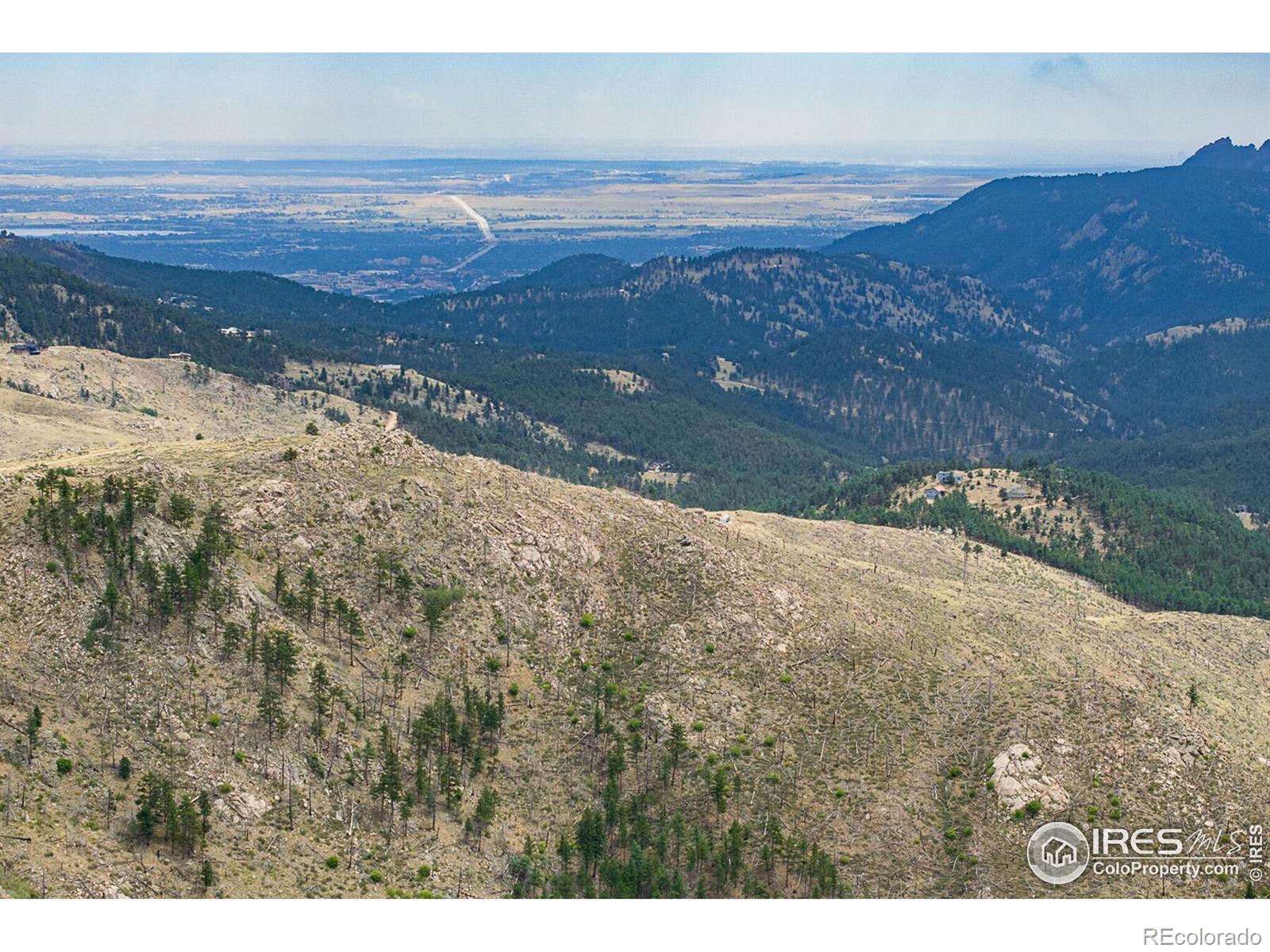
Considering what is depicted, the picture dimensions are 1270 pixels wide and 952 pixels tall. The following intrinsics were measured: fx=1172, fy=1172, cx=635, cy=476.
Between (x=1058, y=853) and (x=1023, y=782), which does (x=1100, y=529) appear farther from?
(x=1058, y=853)

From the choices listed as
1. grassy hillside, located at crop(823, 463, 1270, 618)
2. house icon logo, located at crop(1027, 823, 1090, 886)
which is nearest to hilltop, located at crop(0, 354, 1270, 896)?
house icon logo, located at crop(1027, 823, 1090, 886)

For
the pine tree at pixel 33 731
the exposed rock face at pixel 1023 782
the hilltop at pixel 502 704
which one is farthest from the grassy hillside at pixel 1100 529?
the pine tree at pixel 33 731

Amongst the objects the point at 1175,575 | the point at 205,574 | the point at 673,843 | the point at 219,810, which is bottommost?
the point at 1175,575

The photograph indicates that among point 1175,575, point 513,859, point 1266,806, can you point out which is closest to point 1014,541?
point 1175,575

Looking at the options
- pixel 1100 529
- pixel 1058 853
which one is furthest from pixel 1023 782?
pixel 1100 529

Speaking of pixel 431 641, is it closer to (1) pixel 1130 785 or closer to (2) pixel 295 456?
(2) pixel 295 456

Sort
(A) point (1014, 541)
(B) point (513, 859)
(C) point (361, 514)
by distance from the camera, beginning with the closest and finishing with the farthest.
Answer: (B) point (513, 859)
(C) point (361, 514)
(A) point (1014, 541)

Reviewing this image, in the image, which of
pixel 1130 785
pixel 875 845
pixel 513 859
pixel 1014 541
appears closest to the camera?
pixel 513 859
